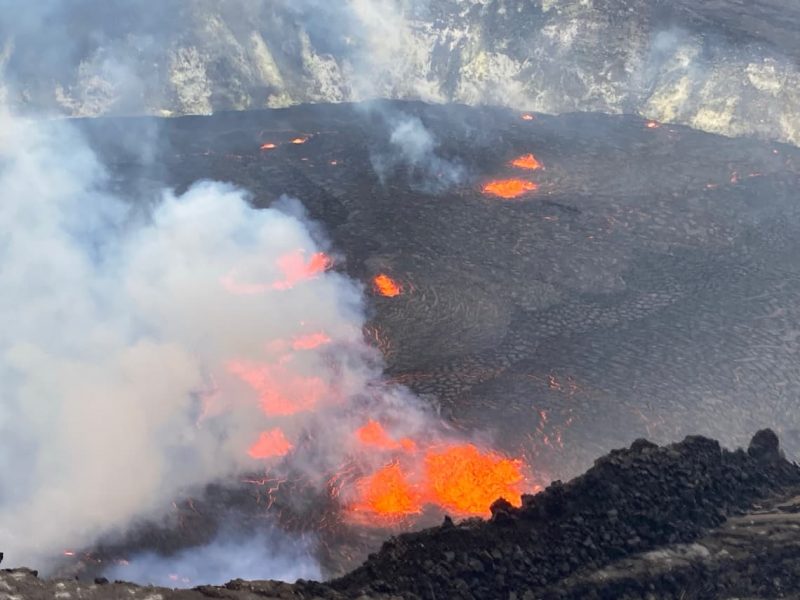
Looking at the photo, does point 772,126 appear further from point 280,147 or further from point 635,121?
point 280,147

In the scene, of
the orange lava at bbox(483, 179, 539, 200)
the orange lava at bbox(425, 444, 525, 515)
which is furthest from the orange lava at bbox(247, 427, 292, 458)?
the orange lava at bbox(483, 179, 539, 200)

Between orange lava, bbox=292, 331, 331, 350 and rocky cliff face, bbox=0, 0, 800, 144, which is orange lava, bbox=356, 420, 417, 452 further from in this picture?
rocky cliff face, bbox=0, 0, 800, 144

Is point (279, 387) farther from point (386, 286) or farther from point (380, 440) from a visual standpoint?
point (386, 286)

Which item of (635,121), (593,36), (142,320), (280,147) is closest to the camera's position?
(142,320)

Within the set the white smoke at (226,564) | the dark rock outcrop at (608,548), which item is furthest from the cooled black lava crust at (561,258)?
the white smoke at (226,564)

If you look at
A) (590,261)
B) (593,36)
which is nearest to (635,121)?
(593,36)

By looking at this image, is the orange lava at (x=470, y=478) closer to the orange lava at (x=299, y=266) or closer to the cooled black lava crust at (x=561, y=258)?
the cooled black lava crust at (x=561, y=258)
